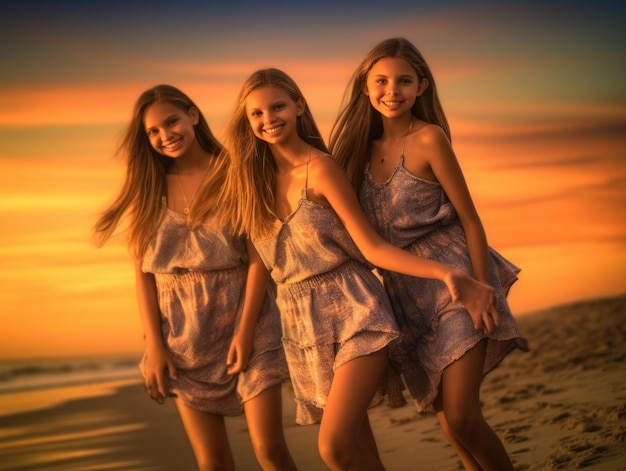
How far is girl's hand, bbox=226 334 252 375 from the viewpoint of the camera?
3.87 meters

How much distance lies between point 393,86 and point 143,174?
3.20ft

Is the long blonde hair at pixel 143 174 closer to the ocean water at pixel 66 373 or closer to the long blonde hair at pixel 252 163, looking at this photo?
the long blonde hair at pixel 252 163

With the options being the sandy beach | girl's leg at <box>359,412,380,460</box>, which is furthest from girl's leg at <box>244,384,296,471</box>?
the sandy beach

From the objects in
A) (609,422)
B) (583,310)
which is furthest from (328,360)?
(583,310)

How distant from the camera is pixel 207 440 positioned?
155 inches

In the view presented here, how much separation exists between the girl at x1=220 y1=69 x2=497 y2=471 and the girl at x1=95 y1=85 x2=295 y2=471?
0.13 meters

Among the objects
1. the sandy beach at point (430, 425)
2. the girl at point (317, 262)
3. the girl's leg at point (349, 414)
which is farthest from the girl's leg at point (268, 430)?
the sandy beach at point (430, 425)

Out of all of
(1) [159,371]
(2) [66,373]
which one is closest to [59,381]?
(2) [66,373]

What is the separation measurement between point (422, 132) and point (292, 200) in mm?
476

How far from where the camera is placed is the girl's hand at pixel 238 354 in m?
3.87

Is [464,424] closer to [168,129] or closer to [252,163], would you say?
[252,163]

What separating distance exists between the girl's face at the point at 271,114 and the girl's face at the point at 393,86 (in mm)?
277

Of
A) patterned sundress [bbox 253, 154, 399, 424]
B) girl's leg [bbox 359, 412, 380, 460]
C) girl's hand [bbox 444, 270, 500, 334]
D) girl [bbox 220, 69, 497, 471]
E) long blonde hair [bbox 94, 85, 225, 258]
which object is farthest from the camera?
long blonde hair [bbox 94, 85, 225, 258]

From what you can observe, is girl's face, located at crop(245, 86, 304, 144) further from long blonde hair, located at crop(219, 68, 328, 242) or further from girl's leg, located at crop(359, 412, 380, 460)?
girl's leg, located at crop(359, 412, 380, 460)
